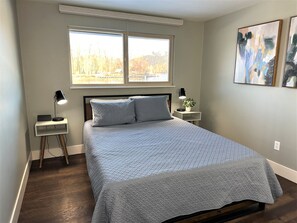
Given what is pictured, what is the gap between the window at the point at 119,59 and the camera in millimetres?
3176

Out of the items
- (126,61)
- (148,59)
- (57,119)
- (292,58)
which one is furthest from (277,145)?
(57,119)

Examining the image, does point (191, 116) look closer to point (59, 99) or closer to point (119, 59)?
point (119, 59)

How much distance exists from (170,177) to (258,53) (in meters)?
2.22

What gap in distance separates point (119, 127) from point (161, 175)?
135 cm

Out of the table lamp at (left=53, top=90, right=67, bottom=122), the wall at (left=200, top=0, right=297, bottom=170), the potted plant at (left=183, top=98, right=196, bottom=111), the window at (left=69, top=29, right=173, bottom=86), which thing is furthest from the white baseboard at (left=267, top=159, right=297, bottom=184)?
the table lamp at (left=53, top=90, right=67, bottom=122)

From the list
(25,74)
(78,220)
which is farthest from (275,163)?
(25,74)

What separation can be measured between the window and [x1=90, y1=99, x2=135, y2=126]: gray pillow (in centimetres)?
56

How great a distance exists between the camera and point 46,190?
231 cm

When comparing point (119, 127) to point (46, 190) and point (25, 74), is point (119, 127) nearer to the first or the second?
point (46, 190)

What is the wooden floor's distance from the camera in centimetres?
188

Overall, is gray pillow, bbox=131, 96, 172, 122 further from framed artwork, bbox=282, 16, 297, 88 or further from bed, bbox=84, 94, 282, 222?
framed artwork, bbox=282, 16, 297, 88

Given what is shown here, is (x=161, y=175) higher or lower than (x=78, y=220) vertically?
higher

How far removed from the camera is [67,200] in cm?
213

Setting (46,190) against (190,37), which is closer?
(46,190)
